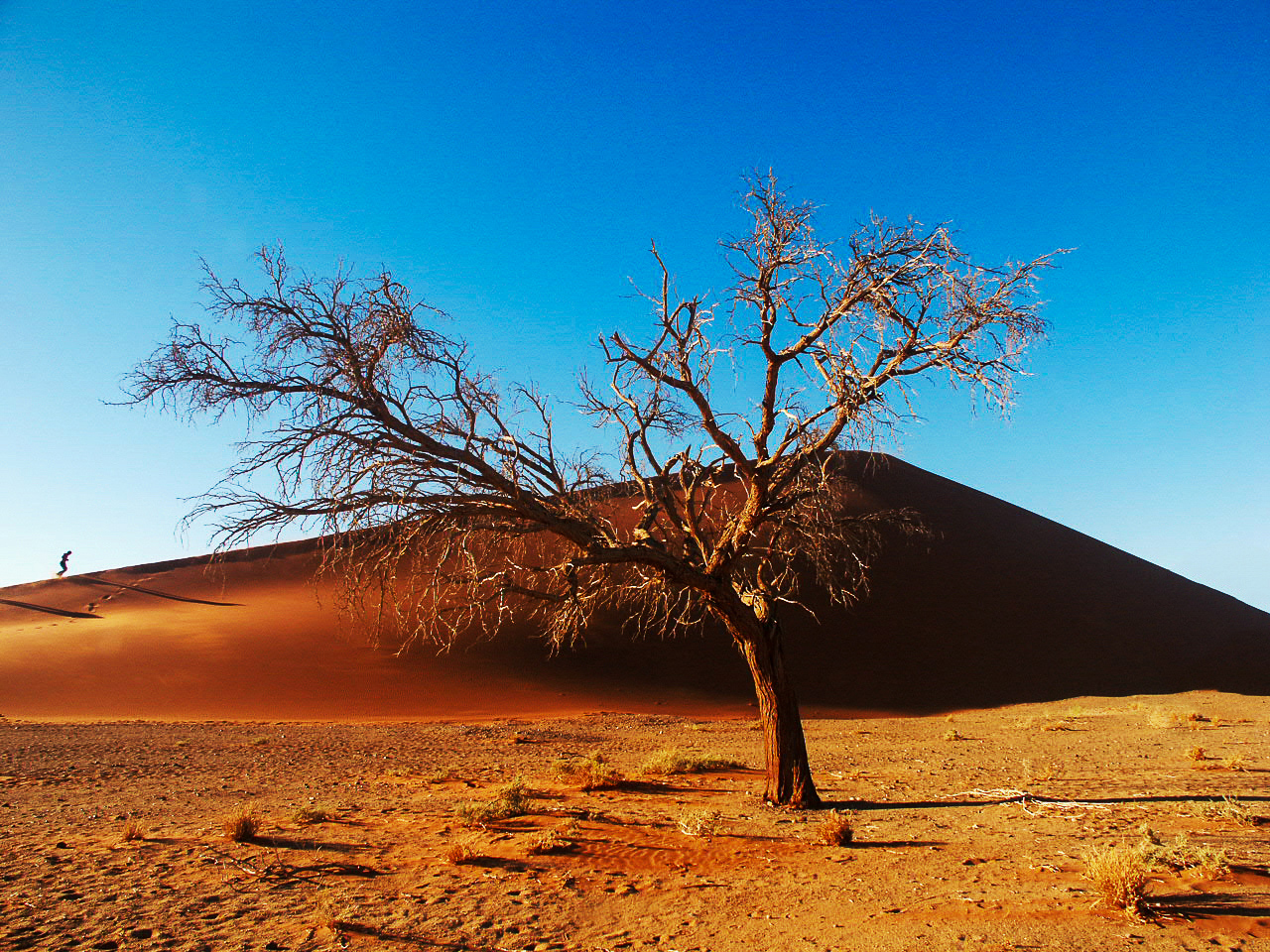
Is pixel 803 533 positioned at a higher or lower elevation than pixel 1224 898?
higher

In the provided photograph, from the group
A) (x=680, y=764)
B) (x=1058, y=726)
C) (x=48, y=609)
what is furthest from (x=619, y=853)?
(x=48, y=609)

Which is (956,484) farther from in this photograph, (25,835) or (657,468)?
(25,835)

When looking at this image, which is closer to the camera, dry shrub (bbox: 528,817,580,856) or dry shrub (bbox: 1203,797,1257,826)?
dry shrub (bbox: 528,817,580,856)

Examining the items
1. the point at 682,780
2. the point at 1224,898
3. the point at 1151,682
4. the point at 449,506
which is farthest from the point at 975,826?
the point at 1151,682

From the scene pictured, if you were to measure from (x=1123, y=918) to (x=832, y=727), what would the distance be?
1493cm

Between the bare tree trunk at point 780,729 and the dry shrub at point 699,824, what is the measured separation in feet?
3.08

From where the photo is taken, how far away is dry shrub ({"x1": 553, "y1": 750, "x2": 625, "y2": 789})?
34.8 feet

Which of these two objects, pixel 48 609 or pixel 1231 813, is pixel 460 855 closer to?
pixel 1231 813

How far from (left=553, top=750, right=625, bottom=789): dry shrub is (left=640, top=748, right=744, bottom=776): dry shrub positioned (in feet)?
1.88

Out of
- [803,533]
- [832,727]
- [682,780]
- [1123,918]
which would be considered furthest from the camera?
[832,727]

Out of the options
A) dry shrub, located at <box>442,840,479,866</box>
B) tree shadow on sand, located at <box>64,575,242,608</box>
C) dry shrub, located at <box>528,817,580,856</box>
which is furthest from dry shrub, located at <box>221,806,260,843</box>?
tree shadow on sand, located at <box>64,575,242,608</box>

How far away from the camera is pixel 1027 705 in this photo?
24438 mm

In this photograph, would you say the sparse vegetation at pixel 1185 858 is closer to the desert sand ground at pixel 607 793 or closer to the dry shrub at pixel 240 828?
the desert sand ground at pixel 607 793

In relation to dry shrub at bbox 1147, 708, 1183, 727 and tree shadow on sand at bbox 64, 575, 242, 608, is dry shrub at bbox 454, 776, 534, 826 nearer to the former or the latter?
dry shrub at bbox 1147, 708, 1183, 727
